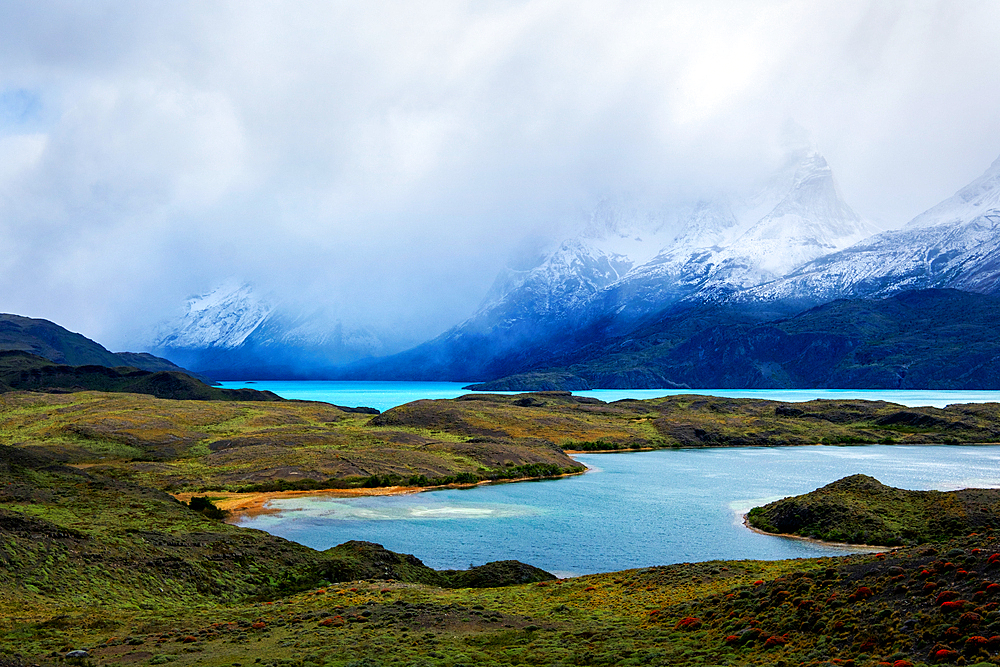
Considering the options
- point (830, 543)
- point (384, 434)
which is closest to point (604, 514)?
point (830, 543)

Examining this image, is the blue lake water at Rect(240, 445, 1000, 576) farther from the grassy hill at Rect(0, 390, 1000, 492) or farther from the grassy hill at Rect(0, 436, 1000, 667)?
the grassy hill at Rect(0, 390, 1000, 492)

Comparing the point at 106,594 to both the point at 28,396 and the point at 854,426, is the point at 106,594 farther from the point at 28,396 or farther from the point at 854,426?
the point at 854,426

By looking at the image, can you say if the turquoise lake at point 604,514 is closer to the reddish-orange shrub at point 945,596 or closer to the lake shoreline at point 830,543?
the lake shoreline at point 830,543

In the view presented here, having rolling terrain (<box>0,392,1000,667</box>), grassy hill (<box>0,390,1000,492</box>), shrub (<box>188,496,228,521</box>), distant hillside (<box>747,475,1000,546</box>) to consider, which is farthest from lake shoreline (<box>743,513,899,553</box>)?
shrub (<box>188,496,228,521</box>)

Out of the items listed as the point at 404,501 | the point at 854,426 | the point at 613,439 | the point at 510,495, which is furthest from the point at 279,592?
the point at 854,426

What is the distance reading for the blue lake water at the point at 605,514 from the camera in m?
57.4

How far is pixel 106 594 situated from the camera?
128 feet

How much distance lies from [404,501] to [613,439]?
77.1 m

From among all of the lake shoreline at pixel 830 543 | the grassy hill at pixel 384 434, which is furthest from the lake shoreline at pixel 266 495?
the lake shoreline at pixel 830 543

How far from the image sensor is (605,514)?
75125 mm

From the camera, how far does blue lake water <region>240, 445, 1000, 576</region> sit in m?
57.4

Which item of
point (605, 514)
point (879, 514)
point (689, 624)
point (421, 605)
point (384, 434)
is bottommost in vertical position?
point (689, 624)

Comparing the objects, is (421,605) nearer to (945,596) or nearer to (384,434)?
(945,596)

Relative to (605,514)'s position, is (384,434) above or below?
above
